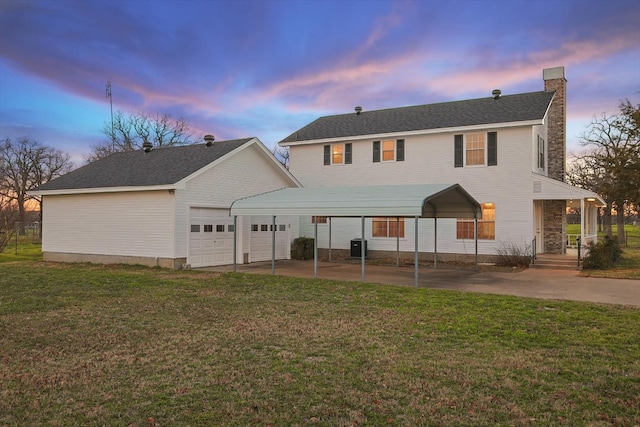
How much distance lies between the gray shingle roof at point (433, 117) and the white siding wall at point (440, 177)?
1.69 ft

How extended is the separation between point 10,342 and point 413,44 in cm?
1559

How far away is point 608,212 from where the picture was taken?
36062 millimetres

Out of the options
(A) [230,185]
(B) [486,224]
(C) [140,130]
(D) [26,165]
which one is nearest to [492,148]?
(B) [486,224]

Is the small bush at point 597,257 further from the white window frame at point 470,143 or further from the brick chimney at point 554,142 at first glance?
the white window frame at point 470,143

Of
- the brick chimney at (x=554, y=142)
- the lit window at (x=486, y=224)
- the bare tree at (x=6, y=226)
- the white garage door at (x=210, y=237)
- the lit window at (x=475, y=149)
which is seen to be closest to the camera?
the white garage door at (x=210, y=237)

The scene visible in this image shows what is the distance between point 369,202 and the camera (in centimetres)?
1350

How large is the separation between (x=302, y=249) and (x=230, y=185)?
4.80 meters

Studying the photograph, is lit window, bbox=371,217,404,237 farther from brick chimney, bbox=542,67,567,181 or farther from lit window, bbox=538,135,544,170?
brick chimney, bbox=542,67,567,181

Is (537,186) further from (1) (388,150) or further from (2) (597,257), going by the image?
(1) (388,150)

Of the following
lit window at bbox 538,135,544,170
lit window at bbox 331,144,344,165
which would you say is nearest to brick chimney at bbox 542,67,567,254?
lit window at bbox 538,135,544,170

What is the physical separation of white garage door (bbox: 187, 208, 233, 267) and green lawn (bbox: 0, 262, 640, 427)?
6.30 meters

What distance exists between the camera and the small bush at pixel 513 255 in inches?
699

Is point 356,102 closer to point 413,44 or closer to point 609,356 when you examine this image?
point 413,44

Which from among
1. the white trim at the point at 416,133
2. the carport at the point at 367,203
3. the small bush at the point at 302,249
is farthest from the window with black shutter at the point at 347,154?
the carport at the point at 367,203
